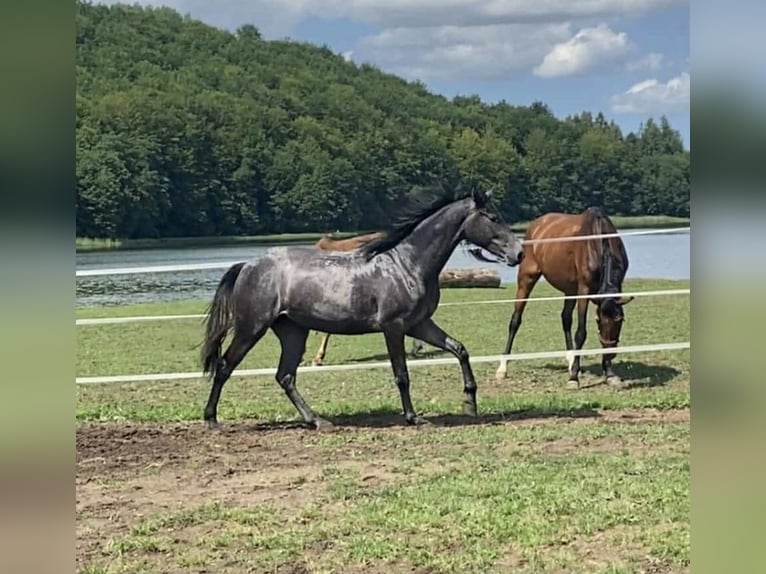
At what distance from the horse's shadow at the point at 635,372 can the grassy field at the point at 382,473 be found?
2 cm

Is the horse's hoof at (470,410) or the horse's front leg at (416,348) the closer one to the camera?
the horse's hoof at (470,410)

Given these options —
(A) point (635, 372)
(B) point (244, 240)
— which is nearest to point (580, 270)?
(A) point (635, 372)

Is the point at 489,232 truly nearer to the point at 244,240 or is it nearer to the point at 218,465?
the point at 244,240

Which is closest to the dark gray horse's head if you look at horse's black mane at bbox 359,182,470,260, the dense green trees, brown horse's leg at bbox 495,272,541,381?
horse's black mane at bbox 359,182,470,260

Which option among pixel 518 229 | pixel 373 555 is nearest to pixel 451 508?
pixel 373 555

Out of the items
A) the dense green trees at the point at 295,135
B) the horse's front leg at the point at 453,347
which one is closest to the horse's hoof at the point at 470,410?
the horse's front leg at the point at 453,347

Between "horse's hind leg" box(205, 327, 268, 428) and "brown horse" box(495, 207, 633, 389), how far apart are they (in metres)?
1.85

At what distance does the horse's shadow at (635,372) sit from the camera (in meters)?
5.62

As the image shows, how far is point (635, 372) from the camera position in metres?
5.93

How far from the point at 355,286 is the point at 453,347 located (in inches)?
24.1

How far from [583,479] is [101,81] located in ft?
9.76

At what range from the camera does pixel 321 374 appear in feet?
19.2

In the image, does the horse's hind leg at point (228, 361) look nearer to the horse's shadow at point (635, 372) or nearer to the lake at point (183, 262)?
the lake at point (183, 262)

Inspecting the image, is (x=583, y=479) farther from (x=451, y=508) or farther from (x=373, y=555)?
(x=373, y=555)
